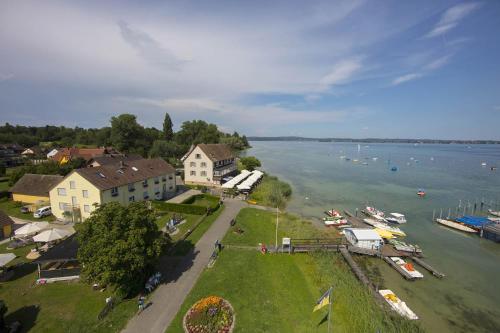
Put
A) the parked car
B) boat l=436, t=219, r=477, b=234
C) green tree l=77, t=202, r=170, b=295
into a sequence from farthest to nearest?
boat l=436, t=219, r=477, b=234, the parked car, green tree l=77, t=202, r=170, b=295

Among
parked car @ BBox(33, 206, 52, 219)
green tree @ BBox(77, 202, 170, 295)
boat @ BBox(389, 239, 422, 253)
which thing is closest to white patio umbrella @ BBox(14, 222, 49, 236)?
parked car @ BBox(33, 206, 52, 219)

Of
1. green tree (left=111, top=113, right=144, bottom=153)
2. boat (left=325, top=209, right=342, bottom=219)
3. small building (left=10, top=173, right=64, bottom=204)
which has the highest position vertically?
green tree (left=111, top=113, right=144, bottom=153)

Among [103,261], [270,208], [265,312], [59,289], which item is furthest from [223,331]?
[270,208]

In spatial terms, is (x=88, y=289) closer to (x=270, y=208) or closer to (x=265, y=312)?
(x=265, y=312)

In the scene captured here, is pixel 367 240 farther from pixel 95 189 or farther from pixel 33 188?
pixel 33 188

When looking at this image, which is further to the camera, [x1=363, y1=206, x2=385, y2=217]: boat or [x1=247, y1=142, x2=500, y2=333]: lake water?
[x1=363, y1=206, x2=385, y2=217]: boat

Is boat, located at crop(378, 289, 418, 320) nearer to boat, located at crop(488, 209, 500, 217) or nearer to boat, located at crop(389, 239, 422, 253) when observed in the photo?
boat, located at crop(389, 239, 422, 253)

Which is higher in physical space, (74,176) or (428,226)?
(74,176)
